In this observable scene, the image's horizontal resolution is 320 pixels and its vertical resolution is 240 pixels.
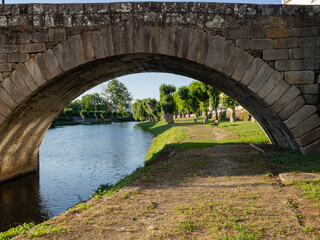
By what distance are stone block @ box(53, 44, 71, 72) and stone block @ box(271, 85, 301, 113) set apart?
4.97 m

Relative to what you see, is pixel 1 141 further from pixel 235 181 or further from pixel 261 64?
pixel 261 64

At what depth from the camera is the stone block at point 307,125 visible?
20.7 ft

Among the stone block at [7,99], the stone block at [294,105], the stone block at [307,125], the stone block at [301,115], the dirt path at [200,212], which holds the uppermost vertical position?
the stone block at [7,99]

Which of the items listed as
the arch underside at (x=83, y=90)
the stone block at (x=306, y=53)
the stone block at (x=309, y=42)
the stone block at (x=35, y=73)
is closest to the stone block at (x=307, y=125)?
the arch underside at (x=83, y=90)

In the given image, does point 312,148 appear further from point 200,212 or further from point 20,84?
point 20,84

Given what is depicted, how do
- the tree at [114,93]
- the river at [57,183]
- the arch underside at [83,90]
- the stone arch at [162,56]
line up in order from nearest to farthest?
1. the stone arch at [162,56]
2. the arch underside at [83,90]
3. the river at [57,183]
4. the tree at [114,93]

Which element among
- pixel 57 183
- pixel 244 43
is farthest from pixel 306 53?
pixel 57 183

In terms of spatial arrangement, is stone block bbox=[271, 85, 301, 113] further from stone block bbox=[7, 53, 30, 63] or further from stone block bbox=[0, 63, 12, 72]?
stone block bbox=[0, 63, 12, 72]

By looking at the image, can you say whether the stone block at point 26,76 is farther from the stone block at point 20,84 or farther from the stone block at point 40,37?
the stone block at point 40,37

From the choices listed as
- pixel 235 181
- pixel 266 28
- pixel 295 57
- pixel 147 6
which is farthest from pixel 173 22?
pixel 235 181

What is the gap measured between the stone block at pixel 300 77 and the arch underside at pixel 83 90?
839 mm

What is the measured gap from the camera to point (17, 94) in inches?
248

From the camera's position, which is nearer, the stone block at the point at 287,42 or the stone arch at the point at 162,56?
the stone arch at the point at 162,56

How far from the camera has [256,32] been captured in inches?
248
